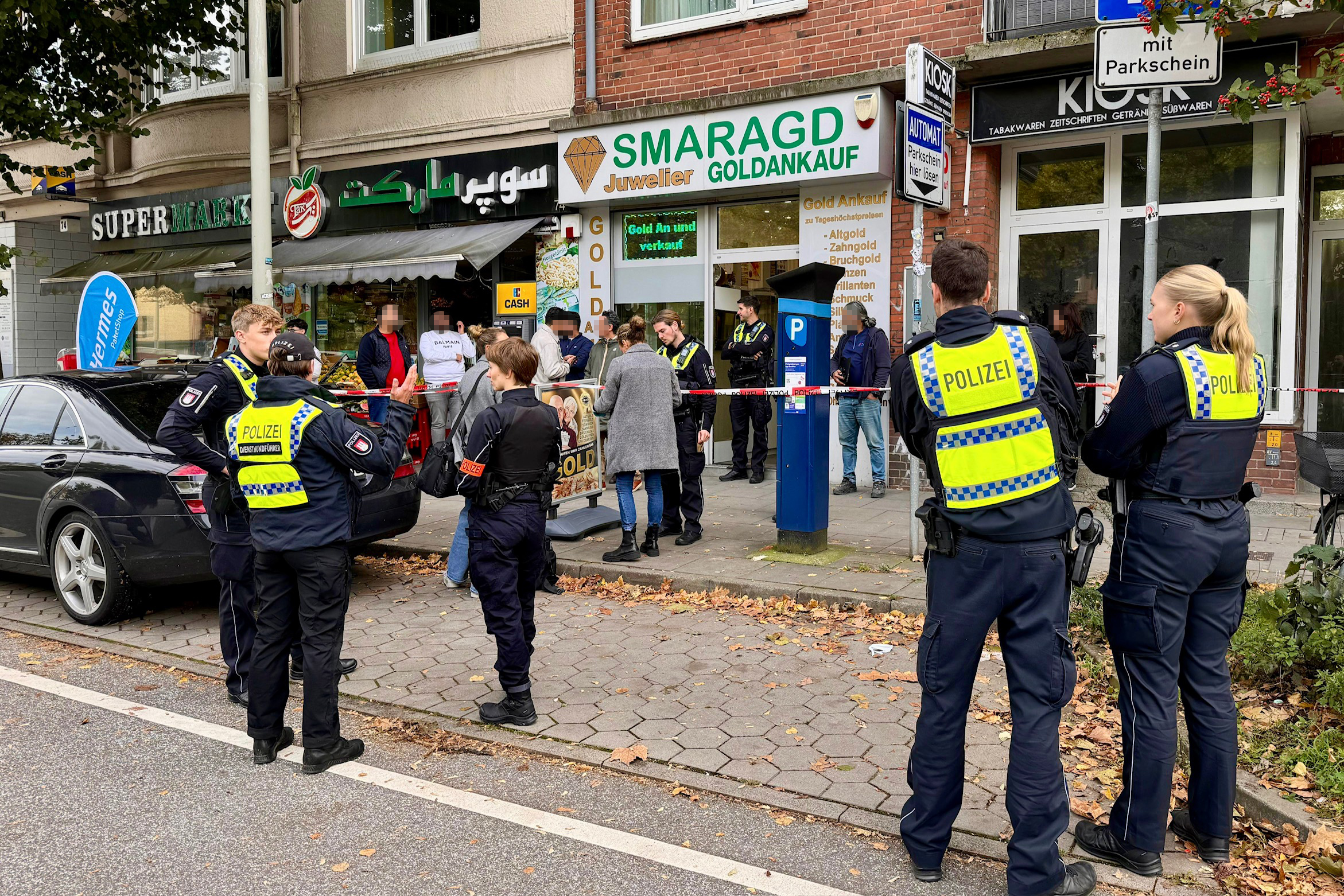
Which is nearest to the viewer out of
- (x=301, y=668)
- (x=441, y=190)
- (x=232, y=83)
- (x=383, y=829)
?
(x=383, y=829)

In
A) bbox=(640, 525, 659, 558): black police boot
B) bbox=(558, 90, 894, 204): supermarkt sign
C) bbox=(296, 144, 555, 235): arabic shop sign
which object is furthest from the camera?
bbox=(296, 144, 555, 235): arabic shop sign

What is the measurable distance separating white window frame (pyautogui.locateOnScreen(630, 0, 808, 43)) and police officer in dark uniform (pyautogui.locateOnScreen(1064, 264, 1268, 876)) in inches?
357

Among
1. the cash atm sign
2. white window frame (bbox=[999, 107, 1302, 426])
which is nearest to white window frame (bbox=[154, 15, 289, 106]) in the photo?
the cash atm sign

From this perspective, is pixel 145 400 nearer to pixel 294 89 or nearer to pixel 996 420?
pixel 996 420

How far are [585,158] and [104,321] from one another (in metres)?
5.61

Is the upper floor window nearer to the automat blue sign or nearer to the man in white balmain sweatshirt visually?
the man in white balmain sweatshirt

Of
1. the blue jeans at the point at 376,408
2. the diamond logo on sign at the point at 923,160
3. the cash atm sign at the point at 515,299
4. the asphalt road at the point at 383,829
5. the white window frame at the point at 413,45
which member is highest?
the white window frame at the point at 413,45

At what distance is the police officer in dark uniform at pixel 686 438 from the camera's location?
882 cm

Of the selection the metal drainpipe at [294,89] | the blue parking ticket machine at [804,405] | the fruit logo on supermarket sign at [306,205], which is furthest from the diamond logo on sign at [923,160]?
the metal drainpipe at [294,89]

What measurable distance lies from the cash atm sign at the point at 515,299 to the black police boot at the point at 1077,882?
1116 cm

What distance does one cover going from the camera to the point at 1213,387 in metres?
3.41

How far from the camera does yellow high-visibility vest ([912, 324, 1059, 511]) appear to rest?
3.35 meters

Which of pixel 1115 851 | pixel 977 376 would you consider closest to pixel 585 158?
pixel 977 376

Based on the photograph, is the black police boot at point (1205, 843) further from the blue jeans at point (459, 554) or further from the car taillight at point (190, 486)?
the car taillight at point (190, 486)
